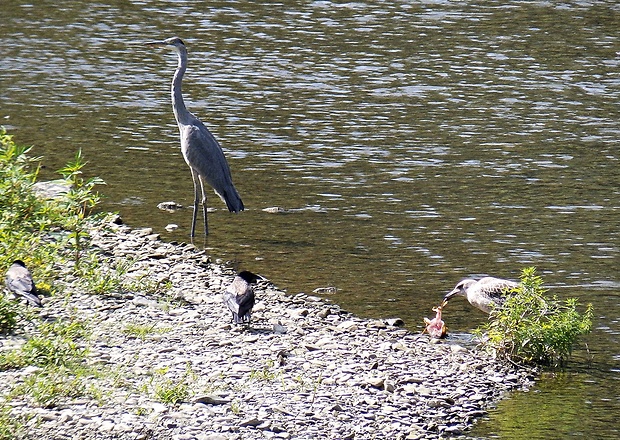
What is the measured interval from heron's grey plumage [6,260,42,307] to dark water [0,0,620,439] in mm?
3034

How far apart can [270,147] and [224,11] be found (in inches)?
425

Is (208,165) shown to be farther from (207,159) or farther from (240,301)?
(240,301)

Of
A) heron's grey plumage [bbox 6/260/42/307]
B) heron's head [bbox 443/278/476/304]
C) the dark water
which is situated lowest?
the dark water

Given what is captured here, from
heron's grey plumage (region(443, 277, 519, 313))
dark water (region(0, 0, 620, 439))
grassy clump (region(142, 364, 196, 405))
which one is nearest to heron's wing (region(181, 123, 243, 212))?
dark water (region(0, 0, 620, 439))

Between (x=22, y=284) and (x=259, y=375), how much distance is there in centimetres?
223

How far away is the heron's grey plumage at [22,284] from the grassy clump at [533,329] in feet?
12.6

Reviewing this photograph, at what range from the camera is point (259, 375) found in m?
8.05

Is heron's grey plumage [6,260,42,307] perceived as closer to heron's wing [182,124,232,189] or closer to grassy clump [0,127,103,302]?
grassy clump [0,127,103,302]

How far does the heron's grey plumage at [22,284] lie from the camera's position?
8.73 metres

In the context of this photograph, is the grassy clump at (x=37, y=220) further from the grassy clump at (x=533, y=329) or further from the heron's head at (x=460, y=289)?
the grassy clump at (x=533, y=329)

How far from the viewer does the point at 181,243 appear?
12.2 metres

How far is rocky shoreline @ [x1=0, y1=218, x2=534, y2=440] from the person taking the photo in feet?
23.7

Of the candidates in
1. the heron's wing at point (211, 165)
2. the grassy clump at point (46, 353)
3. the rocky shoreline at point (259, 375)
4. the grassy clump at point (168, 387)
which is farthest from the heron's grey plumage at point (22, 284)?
the heron's wing at point (211, 165)

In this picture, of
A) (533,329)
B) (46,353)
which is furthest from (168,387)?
(533,329)
